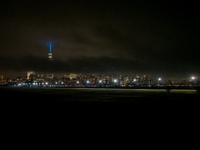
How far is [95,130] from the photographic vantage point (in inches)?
382

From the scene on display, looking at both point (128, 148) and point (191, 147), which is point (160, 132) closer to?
point (191, 147)

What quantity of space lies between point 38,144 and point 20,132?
2.35 m

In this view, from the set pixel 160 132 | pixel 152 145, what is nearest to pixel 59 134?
pixel 152 145

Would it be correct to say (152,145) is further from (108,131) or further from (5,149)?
(5,149)

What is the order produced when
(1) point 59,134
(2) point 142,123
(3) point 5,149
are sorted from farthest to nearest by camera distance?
1. (2) point 142,123
2. (1) point 59,134
3. (3) point 5,149

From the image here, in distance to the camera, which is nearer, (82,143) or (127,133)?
(82,143)

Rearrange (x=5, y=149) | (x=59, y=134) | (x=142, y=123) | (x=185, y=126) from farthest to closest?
1. (x=142, y=123)
2. (x=185, y=126)
3. (x=59, y=134)
4. (x=5, y=149)

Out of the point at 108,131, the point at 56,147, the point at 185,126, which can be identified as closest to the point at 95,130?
the point at 108,131

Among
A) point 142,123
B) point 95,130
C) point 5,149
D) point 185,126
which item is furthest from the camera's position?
point 142,123

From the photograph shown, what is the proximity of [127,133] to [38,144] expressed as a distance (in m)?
4.11

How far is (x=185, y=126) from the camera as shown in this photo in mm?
10625

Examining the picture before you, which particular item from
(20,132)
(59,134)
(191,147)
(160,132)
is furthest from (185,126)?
(20,132)

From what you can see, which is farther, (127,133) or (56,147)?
(127,133)

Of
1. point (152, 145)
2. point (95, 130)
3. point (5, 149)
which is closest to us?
point (5, 149)
